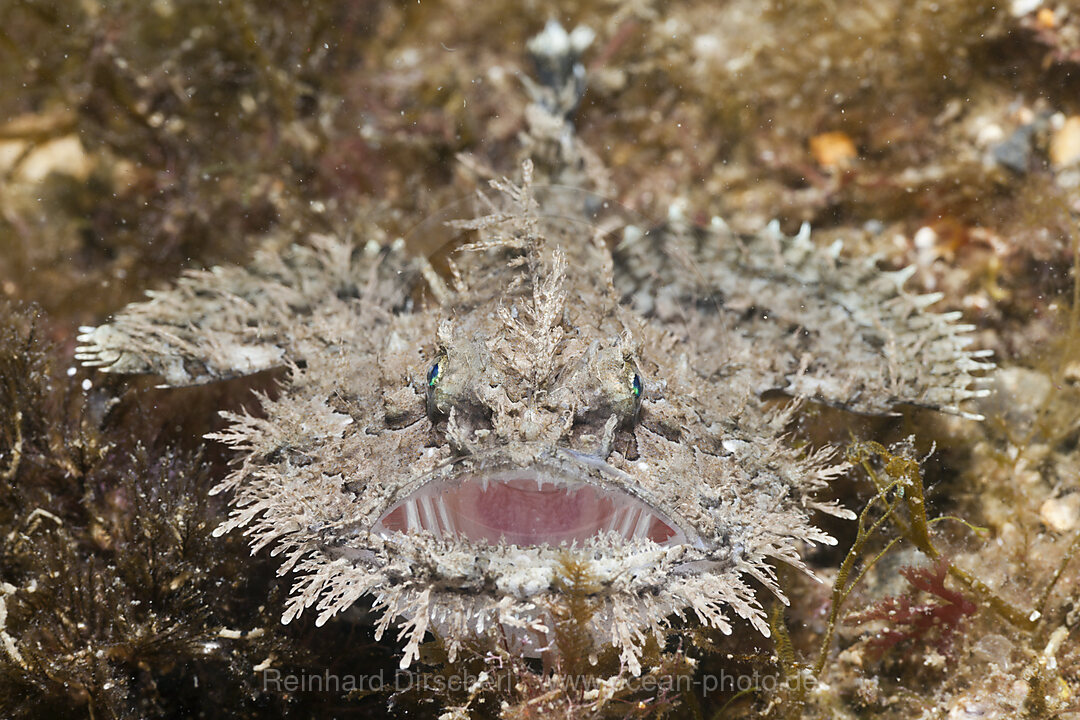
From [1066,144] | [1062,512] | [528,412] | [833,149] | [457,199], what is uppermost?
[833,149]

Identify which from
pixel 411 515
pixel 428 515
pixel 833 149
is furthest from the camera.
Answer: pixel 833 149

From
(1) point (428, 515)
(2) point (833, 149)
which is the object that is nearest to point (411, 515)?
(1) point (428, 515)

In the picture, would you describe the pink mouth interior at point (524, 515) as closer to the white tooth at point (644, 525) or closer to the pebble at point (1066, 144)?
the white tooth at point (644, 525)

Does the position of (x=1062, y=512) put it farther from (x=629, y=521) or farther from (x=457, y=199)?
(x=457, y=199)

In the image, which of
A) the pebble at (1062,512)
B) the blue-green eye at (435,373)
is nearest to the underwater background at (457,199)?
the pebble at (1062,512)

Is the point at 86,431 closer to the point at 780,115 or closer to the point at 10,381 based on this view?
the point at 10,381

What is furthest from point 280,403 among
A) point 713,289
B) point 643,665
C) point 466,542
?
point 713,289
